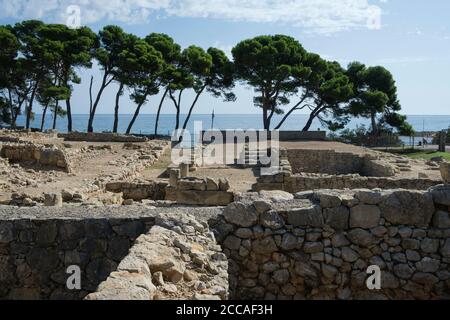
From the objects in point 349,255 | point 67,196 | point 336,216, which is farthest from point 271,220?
point 67,196

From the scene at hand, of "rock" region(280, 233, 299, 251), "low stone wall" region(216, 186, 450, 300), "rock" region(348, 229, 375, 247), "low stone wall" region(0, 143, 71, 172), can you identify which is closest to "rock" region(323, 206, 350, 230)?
"low stone wall" region(216, 186, 450, 300)

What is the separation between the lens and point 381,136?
38.3 m

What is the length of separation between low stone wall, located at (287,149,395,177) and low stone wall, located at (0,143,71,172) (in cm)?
1147

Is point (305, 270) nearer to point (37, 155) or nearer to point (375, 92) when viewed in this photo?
point (37, 155)

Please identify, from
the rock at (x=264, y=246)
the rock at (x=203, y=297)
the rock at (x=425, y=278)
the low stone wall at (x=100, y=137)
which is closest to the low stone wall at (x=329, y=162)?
the low stone wall at (x=100, y=137)

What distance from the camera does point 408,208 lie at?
20.4 ft

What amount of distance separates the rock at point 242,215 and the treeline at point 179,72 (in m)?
32.3

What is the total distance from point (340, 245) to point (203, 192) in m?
6.42

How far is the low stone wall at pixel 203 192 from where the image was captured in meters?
12.0

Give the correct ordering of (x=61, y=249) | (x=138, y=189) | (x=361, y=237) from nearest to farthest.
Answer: (x=61, y=249)
(x=361, y=237)
(x=138, y=189)

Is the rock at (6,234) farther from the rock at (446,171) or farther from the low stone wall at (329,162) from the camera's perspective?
the low stone wall at (329,162)

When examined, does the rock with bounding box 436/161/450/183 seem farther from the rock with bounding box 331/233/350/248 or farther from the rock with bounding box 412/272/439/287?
the rock with bounding box 331/233/350/248

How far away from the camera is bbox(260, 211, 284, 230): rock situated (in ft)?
19.9
